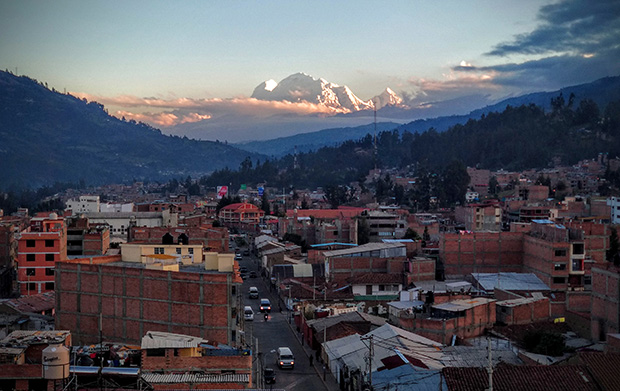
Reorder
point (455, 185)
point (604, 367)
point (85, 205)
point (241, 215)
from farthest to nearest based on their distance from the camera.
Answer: point (455, 185), point (241, 215), point (85, 205), point (604, 367)

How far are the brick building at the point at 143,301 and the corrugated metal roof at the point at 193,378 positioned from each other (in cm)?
424

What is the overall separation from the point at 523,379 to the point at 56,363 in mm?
10459

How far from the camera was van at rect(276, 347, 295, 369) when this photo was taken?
81.0 ft

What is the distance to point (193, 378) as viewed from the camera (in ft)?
55.5

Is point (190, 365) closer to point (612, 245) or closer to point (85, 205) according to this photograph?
point (612, 245)

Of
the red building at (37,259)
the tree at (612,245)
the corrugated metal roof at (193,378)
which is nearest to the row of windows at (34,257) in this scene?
the red building at (37,259)

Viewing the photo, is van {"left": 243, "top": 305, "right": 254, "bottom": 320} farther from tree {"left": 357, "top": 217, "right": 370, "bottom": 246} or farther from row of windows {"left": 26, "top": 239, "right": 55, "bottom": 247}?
tree {"left": 357, "top": 217, "right": 370, "bottom": 246}

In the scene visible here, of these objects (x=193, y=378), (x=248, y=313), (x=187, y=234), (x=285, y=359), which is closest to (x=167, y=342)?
(x=193, y=378)

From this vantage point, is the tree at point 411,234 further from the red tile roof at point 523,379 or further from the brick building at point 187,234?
the red tile roof at point 523,379

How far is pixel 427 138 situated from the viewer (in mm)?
152625

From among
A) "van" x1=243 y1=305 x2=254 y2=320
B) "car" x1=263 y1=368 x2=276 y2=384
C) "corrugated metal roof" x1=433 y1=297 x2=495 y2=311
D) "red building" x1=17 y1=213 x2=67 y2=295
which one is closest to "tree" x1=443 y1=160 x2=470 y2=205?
"van" x1=243 y1=305 x2=254 y2=320

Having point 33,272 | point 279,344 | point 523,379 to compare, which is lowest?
point 279,344

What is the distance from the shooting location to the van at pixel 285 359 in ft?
81.0

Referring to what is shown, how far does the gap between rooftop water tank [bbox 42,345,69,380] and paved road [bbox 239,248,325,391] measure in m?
8.84
